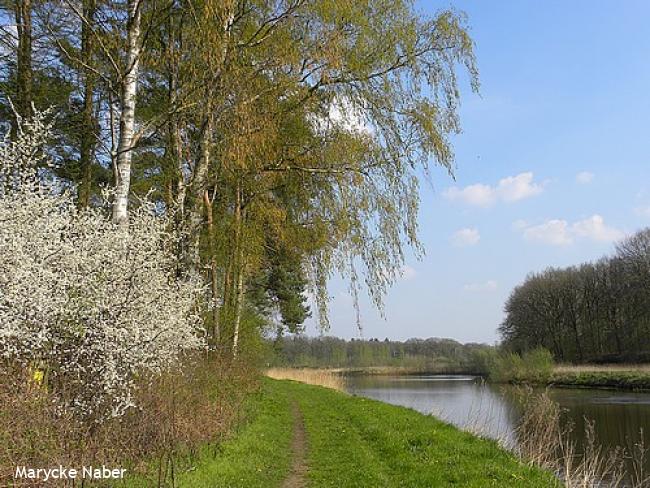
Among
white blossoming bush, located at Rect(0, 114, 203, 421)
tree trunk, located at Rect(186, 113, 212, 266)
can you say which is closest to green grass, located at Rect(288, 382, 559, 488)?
white blossoming bush, located at Rect(0, 114, 203, 421)

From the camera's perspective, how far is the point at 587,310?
208ft

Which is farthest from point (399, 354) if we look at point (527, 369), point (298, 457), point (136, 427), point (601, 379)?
A: point (136, 427)

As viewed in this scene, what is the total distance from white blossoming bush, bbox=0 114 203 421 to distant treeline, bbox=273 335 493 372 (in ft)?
179

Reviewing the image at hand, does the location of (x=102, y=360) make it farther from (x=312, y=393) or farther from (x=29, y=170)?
(x=312, y=393)

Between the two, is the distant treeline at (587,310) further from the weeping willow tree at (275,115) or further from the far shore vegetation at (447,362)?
the weeping willow tree at (275,115)

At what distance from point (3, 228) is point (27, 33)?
5.64 meters

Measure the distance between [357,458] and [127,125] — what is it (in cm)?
615

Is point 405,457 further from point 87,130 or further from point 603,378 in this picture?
point 603,378

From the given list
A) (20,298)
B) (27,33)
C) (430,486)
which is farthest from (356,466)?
(27,33)

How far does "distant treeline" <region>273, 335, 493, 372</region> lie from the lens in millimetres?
67625

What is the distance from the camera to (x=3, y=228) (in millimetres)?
5355

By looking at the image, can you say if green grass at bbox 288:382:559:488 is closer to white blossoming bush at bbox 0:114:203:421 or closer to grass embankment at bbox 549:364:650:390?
white blossoming bush at bbox 0:114:203:421

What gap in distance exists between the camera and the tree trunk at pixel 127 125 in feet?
23.1

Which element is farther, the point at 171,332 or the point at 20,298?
the point at 171,332
